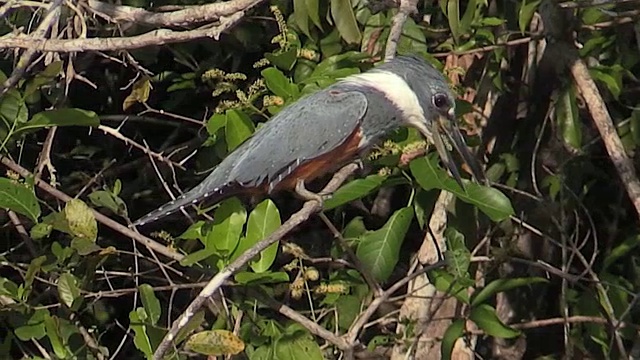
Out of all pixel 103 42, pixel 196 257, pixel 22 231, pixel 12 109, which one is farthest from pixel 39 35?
pixel 22 231

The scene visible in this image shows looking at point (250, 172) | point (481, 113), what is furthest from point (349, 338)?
point (481, 113)

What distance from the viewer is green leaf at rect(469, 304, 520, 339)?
2395 millimetres

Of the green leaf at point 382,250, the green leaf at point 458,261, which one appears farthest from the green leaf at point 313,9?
the green leaf at point 458,261

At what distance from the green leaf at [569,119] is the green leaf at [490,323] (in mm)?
463

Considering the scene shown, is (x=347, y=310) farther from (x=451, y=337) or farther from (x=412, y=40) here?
(x=412, y=40)

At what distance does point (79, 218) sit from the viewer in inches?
89.3

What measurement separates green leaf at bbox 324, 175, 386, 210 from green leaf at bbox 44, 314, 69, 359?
0.61 metres

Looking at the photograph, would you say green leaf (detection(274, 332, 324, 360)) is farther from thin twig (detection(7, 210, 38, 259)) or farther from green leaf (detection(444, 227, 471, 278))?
thin twig (detection(7, 210, 38, 259))

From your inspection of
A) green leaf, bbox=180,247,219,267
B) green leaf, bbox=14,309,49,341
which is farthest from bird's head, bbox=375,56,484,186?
green leaf, bbox=14,309,49,341

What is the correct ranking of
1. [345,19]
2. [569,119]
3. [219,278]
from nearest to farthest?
1. [219,278]
2. [345,19]
3. [569,119]

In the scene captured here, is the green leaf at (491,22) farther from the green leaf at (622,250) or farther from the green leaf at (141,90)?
the green leaf at (141,90)

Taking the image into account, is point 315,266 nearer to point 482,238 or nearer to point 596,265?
point 482,238

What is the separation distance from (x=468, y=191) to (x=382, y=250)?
0.22 metres

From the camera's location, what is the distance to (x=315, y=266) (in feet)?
9.32
